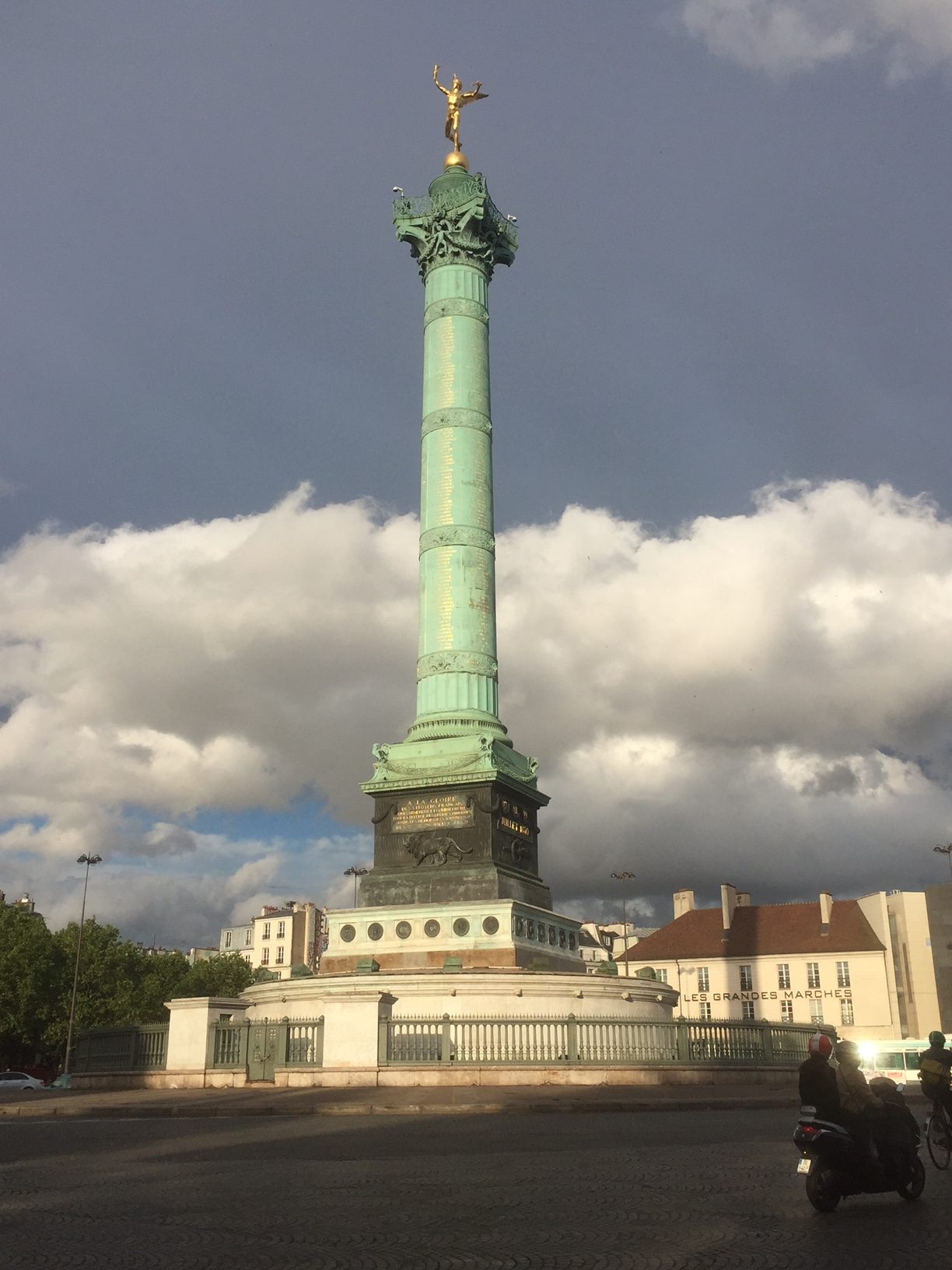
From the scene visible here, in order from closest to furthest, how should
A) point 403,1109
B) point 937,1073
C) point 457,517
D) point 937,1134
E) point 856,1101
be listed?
point 856,1101 < point 937,1134 < point 937,1073 < point 403,1109 < point 457,517

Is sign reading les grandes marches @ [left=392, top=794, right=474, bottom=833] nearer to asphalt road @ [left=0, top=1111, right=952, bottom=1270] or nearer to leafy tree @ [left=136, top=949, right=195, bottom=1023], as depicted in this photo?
asphalt road @ [left=0, top=1111, right=952, bottom=1270]

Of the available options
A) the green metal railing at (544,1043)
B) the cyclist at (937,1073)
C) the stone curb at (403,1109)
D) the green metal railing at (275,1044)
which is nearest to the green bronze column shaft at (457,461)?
the green metal railing at (544,1043)

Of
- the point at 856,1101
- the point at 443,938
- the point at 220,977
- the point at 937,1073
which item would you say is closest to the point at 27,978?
the point at 220,977

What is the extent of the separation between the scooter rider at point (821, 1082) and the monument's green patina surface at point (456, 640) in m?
24.7

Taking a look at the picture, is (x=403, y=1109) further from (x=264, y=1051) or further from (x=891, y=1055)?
(x=891, y=1055)

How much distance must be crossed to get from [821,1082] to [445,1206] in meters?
3.18

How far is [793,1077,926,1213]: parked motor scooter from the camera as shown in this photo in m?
9.71

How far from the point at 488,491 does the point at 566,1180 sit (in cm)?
3189

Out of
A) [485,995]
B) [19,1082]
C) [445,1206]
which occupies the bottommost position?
[19,1082]

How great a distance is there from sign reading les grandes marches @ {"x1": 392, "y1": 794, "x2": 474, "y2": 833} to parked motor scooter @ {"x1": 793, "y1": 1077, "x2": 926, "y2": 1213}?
25888 millimetres

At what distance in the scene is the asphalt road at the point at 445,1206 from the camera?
311 inches

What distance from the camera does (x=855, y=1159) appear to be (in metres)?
9.82

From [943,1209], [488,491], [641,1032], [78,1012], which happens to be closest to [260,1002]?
[641,1032]

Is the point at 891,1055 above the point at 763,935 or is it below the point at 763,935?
below
